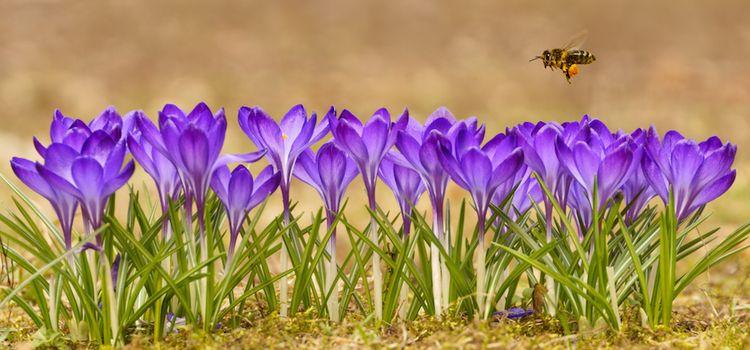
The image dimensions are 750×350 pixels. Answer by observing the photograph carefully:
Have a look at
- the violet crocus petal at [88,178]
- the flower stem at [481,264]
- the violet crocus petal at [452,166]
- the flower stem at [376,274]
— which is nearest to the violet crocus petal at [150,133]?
the violet crocus petal at [88,178]

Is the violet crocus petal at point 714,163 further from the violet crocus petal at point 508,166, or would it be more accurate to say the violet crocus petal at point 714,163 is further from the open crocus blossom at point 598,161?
the violet crocus petal at point 508,166

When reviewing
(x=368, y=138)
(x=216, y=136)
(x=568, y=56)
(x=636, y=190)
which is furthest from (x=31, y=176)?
(x=568, y=56)

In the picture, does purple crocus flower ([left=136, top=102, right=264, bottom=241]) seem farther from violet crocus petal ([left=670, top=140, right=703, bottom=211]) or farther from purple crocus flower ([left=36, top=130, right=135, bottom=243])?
violet crocus petal ([left=670, top=140, right=703, bottom=211])

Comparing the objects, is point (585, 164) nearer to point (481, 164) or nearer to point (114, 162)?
point (481, 164)

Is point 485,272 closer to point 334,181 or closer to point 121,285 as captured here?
point 334,181

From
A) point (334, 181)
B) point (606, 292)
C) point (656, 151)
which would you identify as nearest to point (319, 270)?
point (334, 181)

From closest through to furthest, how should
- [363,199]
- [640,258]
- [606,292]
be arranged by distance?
[606,292]
[640,258]
[363,199]

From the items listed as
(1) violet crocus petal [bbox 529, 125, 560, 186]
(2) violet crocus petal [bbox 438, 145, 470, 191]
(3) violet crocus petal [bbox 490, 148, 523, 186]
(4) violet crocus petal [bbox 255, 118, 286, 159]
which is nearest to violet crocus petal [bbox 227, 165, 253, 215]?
(4) violet crocus petal [bbox 255, 118, 286, 159]
